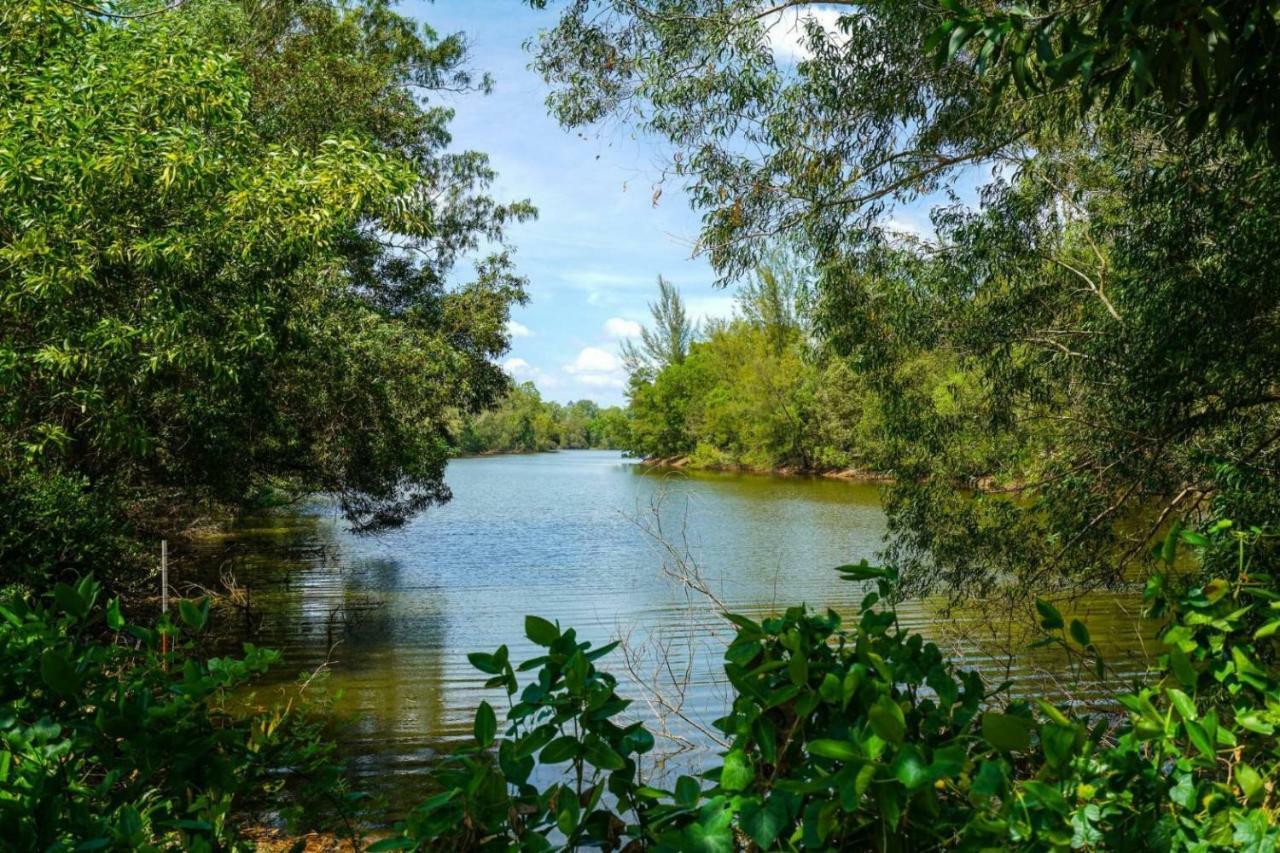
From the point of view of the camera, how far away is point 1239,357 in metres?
6.28

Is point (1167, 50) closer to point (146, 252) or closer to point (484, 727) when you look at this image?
point (484, 727)

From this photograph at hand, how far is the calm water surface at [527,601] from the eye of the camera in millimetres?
7871

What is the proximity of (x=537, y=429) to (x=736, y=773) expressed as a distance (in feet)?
346

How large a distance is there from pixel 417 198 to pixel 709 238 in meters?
2.48

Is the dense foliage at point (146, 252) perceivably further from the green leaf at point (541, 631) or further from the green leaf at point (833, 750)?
the green leaf at point (833, 750)

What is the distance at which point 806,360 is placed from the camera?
409 inches

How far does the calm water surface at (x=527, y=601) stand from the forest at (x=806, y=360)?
24.4 inches

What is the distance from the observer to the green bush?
1.30m

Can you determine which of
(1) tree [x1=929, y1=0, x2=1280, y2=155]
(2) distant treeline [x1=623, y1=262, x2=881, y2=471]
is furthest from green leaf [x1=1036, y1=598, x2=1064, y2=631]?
(2) distant treeline [x1=623, y1=262, x2=881, y2=471]

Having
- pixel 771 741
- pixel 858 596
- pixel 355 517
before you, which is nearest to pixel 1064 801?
pixel 771 741

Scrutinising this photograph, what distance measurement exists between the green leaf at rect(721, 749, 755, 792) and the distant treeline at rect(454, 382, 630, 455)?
68.8 m

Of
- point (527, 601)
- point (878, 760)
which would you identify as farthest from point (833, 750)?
point (527, 601)

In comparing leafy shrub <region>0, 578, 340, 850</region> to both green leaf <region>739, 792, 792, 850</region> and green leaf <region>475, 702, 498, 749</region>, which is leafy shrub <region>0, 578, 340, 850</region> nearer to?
green leaf <region>475, 702, 498, 749</region>

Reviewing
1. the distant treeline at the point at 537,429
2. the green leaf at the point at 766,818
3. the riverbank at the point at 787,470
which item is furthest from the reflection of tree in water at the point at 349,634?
the distant treeline at the point at 537,429
